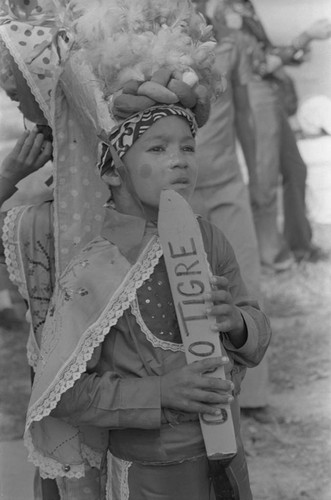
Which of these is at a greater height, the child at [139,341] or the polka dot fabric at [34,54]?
the polka dot fabric at [34,54]

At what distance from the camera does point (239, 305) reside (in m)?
2.12

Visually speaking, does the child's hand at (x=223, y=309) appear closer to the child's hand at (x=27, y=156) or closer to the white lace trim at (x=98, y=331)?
the white lace trim at (x=98, y=331)

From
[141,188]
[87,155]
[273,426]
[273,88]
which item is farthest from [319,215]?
[141,188]

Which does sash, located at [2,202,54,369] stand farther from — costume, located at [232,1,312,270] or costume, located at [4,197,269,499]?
costume, located at [232,1,312,270]

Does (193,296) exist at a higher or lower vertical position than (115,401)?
higher

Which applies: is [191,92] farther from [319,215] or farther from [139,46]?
[319,215]

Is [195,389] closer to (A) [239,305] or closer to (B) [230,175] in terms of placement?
(A) [239,305]

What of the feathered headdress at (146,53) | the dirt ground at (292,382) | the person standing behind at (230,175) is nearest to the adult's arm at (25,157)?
the feathered headdress at (146,53)

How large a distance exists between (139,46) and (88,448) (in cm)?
96

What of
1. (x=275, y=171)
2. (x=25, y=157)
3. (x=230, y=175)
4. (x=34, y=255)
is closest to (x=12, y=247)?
(x=34, y=255)

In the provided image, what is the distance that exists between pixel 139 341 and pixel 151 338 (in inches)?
1.1

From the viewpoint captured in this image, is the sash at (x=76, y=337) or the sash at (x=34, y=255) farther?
the sash at (x=34, y=255)

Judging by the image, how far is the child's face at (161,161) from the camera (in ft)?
6.58

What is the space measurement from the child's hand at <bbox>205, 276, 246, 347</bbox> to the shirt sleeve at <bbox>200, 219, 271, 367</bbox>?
0.05 m
